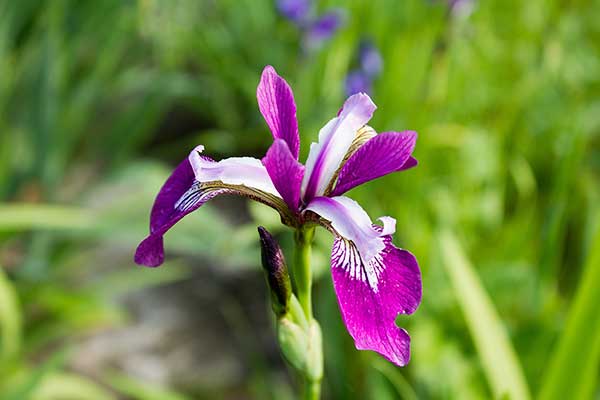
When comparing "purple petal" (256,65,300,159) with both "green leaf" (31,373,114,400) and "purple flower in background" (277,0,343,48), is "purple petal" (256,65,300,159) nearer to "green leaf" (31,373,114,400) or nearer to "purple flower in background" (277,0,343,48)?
"green leaf" (31,373,114,400)

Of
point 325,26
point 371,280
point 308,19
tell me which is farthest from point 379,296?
point 308,19

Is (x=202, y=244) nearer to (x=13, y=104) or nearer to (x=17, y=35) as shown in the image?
(x=13, y=104)

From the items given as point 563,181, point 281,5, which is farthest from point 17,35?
point 563,181

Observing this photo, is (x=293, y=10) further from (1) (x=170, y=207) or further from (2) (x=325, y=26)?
(1) (x=170, y=207)

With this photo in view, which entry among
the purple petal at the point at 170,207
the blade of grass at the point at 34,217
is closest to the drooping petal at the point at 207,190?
the purple petal at the point at 170,207

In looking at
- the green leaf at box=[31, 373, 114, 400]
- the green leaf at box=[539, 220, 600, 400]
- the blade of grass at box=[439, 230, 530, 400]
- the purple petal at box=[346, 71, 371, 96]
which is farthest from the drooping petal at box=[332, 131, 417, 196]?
the purple petal at box=[346, 71, 371, 96]
